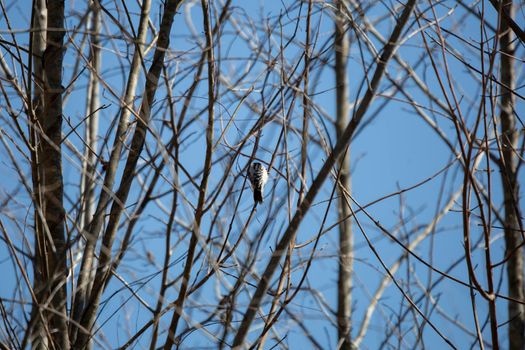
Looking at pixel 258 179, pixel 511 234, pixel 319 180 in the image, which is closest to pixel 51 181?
pixel 319 180

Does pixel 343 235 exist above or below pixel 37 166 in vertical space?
above

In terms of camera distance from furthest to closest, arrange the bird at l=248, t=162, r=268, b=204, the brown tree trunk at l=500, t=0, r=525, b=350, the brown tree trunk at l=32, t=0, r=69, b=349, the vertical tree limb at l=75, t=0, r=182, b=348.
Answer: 1. the bird at l=248, t=162, r=268, b=204
2. the brown tree trunk at l=500, t=0, r=525, b=350
3. the vertical tree limb at l=75, t=0, r=182, b=348
4. the brown tree trunk at l=32, t=0, r=69, b=349

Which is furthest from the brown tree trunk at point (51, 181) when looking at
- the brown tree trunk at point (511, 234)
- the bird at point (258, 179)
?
the brown tree trunk at point (511, 234)

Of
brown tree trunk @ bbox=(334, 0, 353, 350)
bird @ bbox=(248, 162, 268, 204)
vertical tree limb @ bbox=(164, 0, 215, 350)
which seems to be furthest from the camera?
brown tree trunk @ bbox=(334, 0, 353, 350)

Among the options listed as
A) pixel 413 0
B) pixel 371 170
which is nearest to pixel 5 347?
pixel 413 0

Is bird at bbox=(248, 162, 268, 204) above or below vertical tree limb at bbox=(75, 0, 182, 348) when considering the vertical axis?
above

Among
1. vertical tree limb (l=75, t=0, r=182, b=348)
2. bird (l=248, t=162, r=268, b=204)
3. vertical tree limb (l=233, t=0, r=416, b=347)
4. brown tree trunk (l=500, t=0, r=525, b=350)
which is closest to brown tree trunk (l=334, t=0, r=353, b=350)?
bird (l=248, t=162, r=268, b=204)

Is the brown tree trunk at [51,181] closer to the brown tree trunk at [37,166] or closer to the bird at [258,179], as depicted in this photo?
the brown tree trunk at [37,166]

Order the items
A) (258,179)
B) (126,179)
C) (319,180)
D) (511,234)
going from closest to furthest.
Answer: (319,180), (126,179), (511,234), (258,179)

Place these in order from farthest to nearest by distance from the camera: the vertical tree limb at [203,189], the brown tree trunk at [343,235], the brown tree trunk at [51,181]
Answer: the brown tree trunk at [343,235] < the brown tree trunk at [51,181] < the vertical tree limb at [203,189]

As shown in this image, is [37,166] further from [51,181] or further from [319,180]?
[319,180]

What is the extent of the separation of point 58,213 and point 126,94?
55 centimetres

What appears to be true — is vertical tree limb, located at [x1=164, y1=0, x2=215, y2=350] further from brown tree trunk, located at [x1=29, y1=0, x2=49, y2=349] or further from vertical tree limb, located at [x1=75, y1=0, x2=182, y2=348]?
brown tree trunk, located at [x1=29, y1=0, x2=49, y2=349]

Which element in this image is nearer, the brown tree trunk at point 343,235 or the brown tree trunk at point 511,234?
the brown tree trunk at point 511,234
